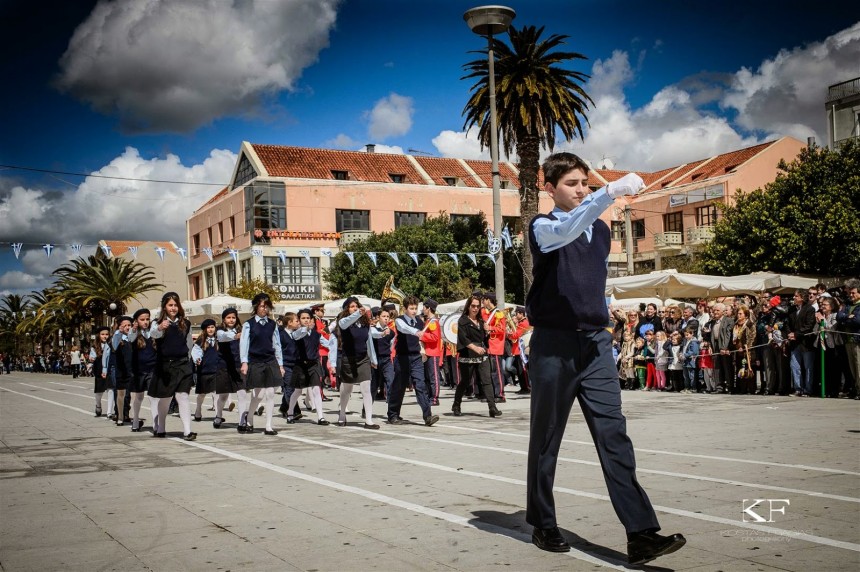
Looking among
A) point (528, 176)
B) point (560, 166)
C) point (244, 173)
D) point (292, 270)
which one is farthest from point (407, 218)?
point (560, 166)

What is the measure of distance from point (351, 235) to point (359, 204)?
3208mm

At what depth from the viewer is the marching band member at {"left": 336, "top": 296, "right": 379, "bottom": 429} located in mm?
13231

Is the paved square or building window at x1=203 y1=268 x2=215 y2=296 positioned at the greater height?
building window at x1=203 y1=268 x2=215 y2=296

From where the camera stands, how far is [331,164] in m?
58.3

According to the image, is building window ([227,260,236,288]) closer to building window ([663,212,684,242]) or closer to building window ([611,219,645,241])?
building window ([611,219,645,241])

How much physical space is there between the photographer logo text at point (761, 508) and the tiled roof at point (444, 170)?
179 feet

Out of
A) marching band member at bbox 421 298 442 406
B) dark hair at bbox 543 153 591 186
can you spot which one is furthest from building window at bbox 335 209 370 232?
dark hair at bbox 543 153 591 186

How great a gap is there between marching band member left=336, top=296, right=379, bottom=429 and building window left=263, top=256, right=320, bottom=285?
128 ft

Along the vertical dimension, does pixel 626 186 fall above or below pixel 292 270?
below

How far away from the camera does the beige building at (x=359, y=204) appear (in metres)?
52.1

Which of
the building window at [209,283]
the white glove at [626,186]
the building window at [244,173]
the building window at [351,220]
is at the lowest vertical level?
the white glove at [626,186]

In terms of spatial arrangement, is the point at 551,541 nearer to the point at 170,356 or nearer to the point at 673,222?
the point at 170,356

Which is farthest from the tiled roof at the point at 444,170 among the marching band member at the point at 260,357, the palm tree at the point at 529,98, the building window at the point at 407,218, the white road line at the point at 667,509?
the white road line at the point at 667,509

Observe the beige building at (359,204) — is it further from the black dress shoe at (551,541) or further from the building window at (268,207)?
the black dress shoe at (551,541)
